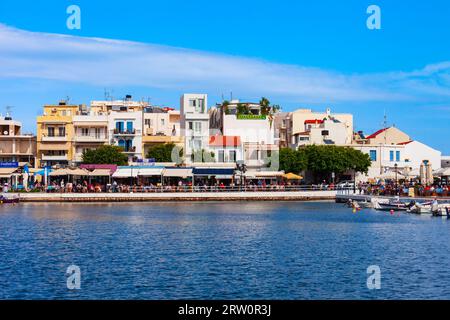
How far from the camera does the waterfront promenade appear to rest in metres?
85.9

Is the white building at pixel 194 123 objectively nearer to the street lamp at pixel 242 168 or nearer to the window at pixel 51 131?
the street lamp at pixel 242 168

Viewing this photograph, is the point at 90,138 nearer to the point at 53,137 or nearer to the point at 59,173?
the point at 53,137

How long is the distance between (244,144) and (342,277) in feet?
226

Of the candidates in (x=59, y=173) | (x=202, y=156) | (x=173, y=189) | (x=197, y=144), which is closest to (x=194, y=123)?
(x=197, y=144)

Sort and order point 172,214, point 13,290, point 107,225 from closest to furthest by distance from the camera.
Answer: point 13,290 → point 107,225 → point 172,214

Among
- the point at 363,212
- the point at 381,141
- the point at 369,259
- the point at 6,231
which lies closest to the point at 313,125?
the point at 381,141

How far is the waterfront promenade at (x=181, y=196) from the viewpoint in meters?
85.9

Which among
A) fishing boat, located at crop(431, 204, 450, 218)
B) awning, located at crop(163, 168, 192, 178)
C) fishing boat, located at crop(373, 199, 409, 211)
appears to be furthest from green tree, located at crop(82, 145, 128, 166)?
fishing boat, located at crop(431, 204, 450, 218)

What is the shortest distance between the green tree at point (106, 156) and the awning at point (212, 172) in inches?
457

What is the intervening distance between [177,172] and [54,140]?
21410mm

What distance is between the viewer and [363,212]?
69.5 m

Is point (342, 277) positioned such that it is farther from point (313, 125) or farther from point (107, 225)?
point (313, 125)

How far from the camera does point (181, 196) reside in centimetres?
8788

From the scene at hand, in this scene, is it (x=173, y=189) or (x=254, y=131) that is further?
(x=254, y=131)
